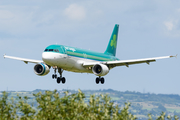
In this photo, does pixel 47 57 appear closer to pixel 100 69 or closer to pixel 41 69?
pixel 41 69

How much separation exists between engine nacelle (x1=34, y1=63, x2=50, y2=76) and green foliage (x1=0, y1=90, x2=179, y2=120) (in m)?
22.7

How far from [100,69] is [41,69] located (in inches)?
367

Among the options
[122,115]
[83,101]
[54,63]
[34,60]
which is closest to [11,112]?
[83,101]

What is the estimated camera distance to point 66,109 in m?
35.1

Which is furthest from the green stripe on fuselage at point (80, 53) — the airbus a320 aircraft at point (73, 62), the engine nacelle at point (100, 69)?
the engine nacelle at point (100, 69)

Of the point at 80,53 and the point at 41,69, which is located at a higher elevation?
the point at 80,53

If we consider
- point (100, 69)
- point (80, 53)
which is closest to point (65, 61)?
point (80, 53)

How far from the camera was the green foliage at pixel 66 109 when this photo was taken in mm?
32606

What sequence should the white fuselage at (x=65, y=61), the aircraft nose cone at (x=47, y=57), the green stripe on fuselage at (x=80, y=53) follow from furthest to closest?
the green stripe on fuselage at (x=80, y=53) → the white fuselage at (x=65, y=61) → the aircraft nose cone at (x=47, y=57)

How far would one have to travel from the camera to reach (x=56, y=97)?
35406mm

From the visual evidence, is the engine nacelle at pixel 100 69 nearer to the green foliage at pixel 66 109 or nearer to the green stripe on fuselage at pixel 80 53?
the green stripe on fuselage at pixel 80 53

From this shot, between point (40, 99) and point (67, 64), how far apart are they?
69.3 feet

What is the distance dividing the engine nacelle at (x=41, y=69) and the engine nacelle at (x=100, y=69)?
7.40m

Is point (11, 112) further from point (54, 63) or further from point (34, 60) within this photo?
point (34, 60)
